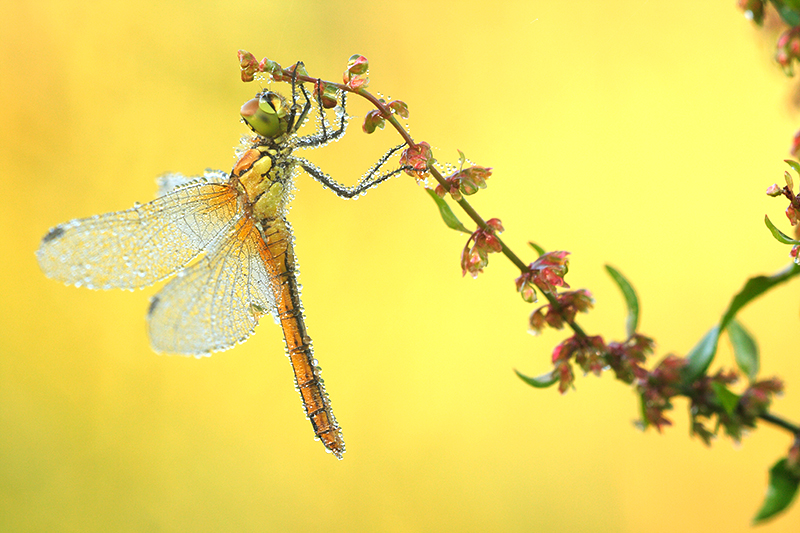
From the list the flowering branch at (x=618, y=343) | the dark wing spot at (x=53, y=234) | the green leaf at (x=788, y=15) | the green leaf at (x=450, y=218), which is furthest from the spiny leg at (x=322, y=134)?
the green leaf at (x=788, y=15)

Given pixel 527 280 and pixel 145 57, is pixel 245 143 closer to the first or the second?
pixel 527 280

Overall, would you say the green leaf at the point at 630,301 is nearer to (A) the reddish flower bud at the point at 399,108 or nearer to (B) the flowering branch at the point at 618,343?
(B) the flowering branch at the point at 618,343

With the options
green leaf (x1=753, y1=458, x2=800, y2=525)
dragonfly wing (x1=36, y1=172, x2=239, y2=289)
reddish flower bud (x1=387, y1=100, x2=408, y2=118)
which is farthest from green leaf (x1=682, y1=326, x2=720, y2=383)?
dragonfly wing (x1=36, y1=172, x2=239, y2=289)

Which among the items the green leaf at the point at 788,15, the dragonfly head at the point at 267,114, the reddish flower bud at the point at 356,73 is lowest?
the green leaf at the point at 788,15

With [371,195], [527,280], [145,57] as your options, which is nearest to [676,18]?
[371,195]

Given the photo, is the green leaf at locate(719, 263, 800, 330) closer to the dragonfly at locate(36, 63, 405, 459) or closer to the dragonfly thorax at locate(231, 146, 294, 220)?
the dragonfly at locate(36, 63, 405, 459)

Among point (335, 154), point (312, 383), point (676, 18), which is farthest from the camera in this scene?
point (335, 154)

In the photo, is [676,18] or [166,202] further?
[676,18]

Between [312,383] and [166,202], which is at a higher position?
[166,202]

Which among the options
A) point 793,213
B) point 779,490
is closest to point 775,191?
point 793,213
